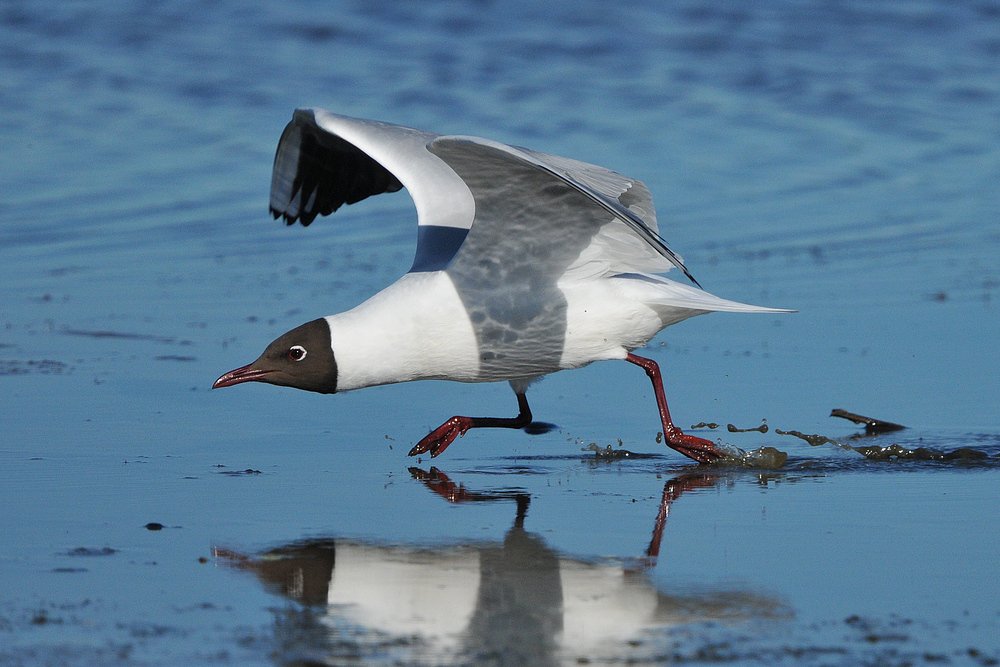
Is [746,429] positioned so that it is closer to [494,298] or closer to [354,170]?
[494,298]

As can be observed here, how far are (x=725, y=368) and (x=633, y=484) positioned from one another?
211cm

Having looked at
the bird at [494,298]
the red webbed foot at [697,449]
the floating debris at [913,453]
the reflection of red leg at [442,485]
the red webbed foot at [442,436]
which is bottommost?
the reflection of red leg at [442,485]

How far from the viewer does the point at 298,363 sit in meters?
6.32

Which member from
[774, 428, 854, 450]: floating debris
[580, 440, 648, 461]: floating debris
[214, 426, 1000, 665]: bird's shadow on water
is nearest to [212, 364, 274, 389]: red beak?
[214, 426, 1000, 665]: bird's shadow on water

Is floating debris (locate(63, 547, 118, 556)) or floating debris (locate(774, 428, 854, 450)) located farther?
floating debris (locate(774, 428, 854, 450))

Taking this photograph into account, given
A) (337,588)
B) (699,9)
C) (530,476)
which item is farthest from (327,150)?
(699,9)

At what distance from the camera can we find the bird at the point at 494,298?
6.28 meters

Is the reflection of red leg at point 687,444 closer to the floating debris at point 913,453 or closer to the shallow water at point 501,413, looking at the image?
the shallow water at point 501,413

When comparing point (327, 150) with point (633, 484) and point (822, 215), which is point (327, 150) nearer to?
point (633, 484)

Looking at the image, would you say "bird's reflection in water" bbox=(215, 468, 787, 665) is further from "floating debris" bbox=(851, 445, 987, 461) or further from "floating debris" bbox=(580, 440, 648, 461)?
"floating debris" bbox=(851, 445, 987, 461)

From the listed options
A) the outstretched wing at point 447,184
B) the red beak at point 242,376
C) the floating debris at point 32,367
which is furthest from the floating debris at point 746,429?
the floating debris at point 32,367

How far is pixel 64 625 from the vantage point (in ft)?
13.2

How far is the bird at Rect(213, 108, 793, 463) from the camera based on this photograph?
20.6 feet

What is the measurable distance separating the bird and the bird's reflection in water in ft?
4.82
